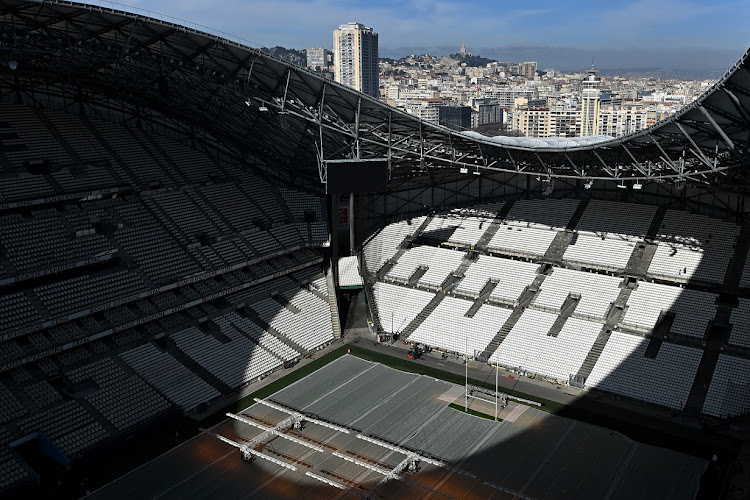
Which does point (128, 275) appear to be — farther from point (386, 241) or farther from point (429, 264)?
point (429, 264)

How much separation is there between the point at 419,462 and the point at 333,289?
78.6 ft

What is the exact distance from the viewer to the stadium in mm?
37250

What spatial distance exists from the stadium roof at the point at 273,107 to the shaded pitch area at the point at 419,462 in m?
17.5

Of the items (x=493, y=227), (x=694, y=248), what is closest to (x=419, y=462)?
(x=694, y=248)

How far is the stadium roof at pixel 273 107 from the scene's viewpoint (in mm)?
39594

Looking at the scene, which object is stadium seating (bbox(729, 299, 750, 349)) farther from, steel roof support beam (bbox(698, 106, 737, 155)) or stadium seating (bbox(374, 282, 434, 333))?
stadium seating (bbox(374, 282, 434, 333))

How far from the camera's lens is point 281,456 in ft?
124

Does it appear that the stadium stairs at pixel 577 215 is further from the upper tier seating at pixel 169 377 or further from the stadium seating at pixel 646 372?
the upper tier seating at pixel 169 377

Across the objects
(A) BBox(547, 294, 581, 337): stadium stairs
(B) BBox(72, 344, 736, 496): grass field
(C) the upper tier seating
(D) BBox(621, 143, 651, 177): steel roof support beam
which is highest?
(D) BBox(621, 143, 651, 177): steel roof support beam

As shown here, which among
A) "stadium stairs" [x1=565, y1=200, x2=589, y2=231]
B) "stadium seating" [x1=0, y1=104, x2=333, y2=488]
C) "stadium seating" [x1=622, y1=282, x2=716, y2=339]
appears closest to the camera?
"stadium seating" [x1=0, y1=104, x2=333, y2=488]

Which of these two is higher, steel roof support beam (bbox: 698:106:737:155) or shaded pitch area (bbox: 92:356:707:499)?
steel roof support beam (bbox: 698:106:737:155)

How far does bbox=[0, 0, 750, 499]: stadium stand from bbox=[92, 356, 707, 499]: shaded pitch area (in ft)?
0.58

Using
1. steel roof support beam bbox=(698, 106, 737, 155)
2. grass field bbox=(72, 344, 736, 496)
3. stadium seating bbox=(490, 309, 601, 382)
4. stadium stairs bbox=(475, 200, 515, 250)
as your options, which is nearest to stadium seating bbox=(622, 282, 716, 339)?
stadium seating bbox=(490, 309, 601, 382)

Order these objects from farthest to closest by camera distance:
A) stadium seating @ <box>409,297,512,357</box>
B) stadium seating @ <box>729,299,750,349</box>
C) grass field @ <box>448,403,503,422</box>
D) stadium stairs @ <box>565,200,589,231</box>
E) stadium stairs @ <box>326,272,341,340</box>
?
stadium stairs @ <box>565,200,589,231</box> < stadium stairs @ <box>326,272,341,340</box> < stadium seating @ <box>409,297,512,357</box> < stadium seating @ <box>729,299,750,349</box> < grass field @ <box>448,403,503,422</box>
